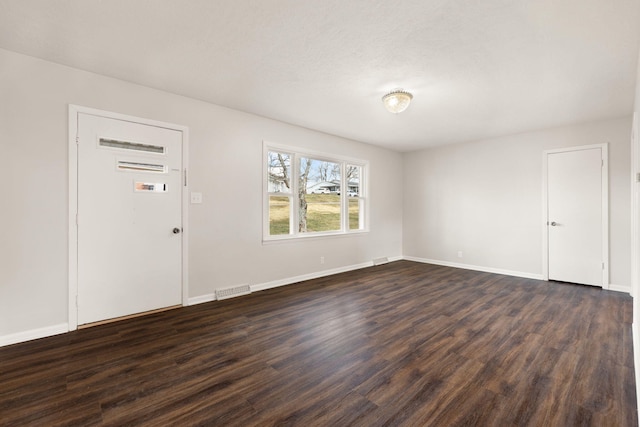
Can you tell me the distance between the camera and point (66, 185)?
9.07ft

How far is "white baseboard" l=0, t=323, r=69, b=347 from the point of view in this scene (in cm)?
248

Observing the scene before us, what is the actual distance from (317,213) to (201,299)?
235 cm

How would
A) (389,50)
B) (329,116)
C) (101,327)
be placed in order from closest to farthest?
(389,50) < (101,327) < (329,116)

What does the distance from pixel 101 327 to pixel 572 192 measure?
657 centimetres

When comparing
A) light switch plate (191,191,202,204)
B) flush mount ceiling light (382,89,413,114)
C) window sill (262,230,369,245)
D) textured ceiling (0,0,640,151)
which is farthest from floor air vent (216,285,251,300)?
flush mount ceiling light (382,89,413,114)

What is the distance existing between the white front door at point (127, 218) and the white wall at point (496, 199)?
4.99 m

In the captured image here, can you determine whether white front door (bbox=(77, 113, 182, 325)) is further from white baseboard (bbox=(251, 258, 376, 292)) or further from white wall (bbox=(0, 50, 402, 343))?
white baseboard (bbox=(251, 258, 376, 292))

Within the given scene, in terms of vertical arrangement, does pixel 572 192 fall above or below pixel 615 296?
above

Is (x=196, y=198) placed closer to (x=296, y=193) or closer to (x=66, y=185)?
→ (x=66, y=185)

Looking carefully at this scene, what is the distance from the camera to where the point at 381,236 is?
20.4ft

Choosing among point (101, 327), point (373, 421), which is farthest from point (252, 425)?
point (101, 327)

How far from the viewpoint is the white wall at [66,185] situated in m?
2.53

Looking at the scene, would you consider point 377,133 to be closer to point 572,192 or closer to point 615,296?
point 572,192

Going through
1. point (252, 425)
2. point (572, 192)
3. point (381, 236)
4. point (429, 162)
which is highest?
point (429, 162)
